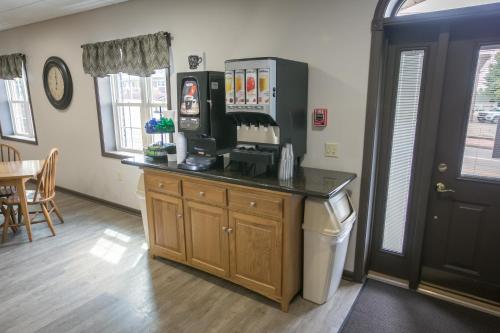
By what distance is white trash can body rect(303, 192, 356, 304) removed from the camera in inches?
81.2

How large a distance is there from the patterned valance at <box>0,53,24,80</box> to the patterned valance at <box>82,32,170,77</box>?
171 cm

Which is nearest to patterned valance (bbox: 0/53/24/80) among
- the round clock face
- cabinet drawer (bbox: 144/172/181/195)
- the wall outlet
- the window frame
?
the window frame

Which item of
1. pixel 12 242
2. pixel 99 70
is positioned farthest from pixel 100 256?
pixel 99 70

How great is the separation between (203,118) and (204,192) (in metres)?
0.56

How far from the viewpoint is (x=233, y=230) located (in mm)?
2250

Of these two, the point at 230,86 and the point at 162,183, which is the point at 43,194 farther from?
the point at 230,86

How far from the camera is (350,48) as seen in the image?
222 centimetres

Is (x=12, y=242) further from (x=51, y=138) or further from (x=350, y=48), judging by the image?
(x=350, y=48)

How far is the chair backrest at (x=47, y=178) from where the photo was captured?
325 cm

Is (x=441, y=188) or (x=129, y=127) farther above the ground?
(x=129, y=127)

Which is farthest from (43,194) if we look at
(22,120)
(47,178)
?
(22,120)

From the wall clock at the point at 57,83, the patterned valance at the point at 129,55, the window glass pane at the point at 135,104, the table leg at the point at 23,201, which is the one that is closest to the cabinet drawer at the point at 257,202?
the window glass pane at the point at 135,104

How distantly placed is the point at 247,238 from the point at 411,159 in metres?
1.32

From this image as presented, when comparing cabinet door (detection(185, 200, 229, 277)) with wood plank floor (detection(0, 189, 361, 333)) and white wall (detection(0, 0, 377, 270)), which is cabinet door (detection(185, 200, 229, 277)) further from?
white wall (detection(0, 0, 377, 270))
